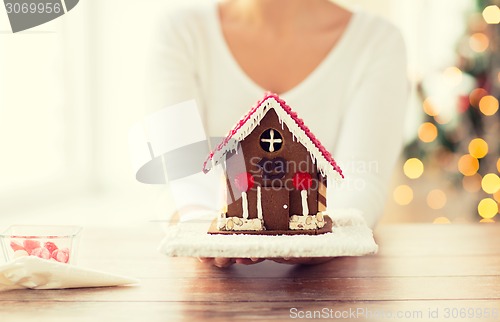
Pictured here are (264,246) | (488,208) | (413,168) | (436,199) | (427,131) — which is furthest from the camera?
(436,199)

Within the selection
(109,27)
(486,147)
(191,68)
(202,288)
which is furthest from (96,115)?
(202,288)

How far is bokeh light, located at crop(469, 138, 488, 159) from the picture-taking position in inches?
133

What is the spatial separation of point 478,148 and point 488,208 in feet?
0.99

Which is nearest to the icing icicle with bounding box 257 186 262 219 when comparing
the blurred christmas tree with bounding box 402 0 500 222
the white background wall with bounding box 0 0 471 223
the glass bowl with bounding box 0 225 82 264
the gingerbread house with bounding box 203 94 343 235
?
the gingerbread house with bounding box 203 94 343 235

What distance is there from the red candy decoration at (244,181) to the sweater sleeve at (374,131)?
37 cm

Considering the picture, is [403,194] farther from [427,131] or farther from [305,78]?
[305,78]

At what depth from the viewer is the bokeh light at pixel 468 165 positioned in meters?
3.38

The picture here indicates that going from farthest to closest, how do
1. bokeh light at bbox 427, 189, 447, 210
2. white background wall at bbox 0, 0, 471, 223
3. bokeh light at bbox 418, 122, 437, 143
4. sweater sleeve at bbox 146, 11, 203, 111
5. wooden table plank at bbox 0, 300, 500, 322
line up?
1. bokeh light at bbox 427, 189, 447, 210
2. bokeh light at bbox 418, 122, 437, 143
3. white background wall at bbox 0, 0, 471, 223
4. sweater sleeve at bbox 146, 11, 203, 111
5. wooden table plank at bbox 0, 300, 500, 322

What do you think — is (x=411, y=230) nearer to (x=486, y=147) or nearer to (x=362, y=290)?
(x=362, y=290)

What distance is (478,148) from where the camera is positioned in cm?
338

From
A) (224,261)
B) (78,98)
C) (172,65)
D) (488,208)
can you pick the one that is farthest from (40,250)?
(488,208)

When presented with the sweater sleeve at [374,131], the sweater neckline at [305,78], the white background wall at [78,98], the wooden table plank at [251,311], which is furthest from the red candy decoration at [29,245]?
the white background wall at [78,98]

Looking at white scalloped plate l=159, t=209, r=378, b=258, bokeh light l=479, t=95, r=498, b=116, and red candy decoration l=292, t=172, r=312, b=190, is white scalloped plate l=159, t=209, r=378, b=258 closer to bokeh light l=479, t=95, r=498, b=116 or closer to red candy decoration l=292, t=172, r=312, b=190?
red candy decoration l=292, t=172, r=312, b=190

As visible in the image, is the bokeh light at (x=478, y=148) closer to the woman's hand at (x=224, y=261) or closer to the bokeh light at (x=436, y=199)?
the bokeh light at (x=436, y=199)
